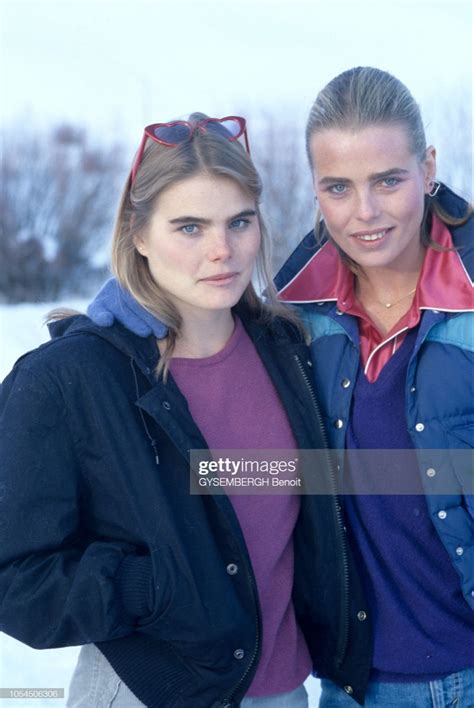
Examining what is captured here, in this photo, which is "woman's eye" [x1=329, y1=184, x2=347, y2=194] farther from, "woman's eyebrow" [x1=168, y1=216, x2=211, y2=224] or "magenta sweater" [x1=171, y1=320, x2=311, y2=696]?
"magenta sweater" [x1=171, y1=320, x2=311, y2=696]

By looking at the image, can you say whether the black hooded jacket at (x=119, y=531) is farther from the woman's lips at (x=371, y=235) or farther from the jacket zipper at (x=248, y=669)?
the woman's lips at (x=371, y=235)

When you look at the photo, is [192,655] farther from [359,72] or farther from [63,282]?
[63,282]

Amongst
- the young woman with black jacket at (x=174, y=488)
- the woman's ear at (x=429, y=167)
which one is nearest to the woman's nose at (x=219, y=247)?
the young woman with black jacket at (x=174, y=488)

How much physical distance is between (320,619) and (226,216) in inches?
38.1

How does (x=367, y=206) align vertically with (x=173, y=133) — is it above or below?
below

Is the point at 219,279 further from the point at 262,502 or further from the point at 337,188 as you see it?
the point at 262,502

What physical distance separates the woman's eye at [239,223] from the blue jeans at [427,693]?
3.71 ft

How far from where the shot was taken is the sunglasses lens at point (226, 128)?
7.17 feet

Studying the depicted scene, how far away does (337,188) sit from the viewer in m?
2.17

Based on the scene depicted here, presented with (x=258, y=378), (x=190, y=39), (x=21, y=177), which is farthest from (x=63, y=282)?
(x=258, y=378)

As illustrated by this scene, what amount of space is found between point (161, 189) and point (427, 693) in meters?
1.32

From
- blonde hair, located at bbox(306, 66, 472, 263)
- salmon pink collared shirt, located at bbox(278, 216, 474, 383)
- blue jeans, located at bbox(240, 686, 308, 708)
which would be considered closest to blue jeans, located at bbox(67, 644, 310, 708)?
blue jeans, located at bbox(240, 686, 308, 708)

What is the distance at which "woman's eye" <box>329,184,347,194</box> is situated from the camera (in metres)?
2.17

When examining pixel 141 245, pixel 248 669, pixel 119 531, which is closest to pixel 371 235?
pixel 141 245
